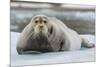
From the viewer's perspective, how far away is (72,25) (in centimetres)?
270

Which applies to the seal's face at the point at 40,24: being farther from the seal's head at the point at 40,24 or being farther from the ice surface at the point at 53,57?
the ice surface at the point at 53,57

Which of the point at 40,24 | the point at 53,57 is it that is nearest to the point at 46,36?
the point at 40,24

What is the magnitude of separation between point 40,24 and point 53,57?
47 cm

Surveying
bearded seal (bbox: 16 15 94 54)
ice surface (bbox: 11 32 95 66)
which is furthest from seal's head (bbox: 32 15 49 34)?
ice surface (bbox: 11 32 95 66)

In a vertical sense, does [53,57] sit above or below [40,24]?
below

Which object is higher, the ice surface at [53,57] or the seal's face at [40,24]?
the seal's face at [40,24]

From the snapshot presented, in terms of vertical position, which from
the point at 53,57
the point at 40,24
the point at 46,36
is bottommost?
the point at 53,57

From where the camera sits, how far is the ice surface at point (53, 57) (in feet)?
7.91

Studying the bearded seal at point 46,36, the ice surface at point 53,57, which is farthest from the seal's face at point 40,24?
the ice surface at point 53,57

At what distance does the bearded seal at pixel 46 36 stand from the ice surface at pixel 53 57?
6cm

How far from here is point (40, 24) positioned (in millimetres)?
2535

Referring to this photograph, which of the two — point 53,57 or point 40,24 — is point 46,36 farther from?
point 53,57
